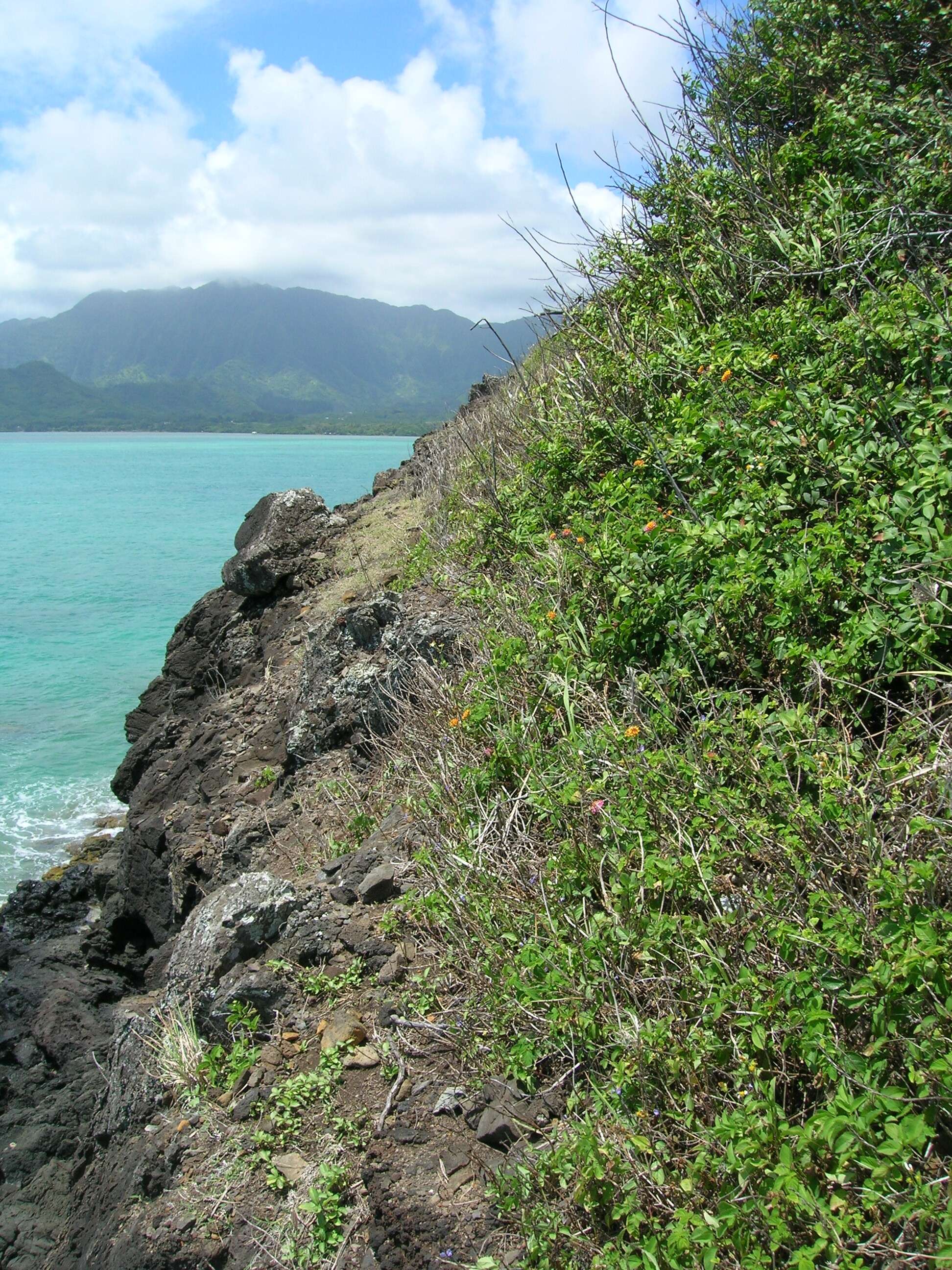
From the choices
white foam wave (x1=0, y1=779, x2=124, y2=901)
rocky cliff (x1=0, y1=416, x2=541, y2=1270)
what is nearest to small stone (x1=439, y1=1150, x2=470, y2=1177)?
rocky cliff (x1=0, y1=416, x2=541, y2=1270)

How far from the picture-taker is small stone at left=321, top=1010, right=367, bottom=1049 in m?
3.54

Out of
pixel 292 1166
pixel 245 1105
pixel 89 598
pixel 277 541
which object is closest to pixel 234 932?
pixel 245 1105

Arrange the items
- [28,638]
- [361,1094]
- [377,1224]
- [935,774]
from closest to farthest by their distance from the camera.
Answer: [935,774]
[377,1224]
[361,1094]
[28,638]

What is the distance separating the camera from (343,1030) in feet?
11.8

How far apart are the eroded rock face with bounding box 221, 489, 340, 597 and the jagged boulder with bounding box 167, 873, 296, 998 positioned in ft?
25.5

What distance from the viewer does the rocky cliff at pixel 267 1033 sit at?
2930mm

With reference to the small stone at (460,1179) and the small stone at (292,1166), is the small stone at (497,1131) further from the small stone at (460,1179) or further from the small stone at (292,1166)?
the small stone at (292,1166)

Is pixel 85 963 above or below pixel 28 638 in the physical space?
above

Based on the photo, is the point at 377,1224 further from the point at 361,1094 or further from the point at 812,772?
the point at 812,772

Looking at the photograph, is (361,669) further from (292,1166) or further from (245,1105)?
(292,1166)

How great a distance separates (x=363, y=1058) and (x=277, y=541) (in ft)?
31.4

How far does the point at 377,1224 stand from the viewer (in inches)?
109

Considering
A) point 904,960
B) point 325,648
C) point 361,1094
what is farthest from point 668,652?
point 325,648

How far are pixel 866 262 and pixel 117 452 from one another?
13792 cm
